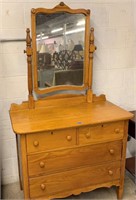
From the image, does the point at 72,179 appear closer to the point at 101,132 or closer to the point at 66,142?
the point at 66,142

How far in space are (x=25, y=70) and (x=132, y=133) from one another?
1.08 metres

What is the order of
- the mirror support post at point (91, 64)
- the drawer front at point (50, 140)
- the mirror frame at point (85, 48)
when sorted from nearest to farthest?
the drawer front at point (50, 140), the mirror frame at point (85, 48), the mirror support post at point (91, 64)

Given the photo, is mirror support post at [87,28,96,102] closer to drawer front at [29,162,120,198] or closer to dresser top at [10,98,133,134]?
dresser top at [10,98,133,134]

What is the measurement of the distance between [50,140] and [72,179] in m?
0.38

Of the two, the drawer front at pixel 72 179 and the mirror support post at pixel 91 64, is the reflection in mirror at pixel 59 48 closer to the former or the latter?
the mirror support post at pixel 91 64

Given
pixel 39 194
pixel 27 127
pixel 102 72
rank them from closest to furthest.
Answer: pixel 27 127
pixel 39 194
pixel 102 72

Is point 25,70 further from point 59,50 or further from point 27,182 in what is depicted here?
point 27,182

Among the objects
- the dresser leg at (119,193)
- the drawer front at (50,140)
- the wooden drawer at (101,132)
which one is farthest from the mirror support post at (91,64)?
the dresser leg at (119,193)

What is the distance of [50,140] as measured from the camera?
4.81 ft

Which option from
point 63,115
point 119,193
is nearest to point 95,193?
point 119,193

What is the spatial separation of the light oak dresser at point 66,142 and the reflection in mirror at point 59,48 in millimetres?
44

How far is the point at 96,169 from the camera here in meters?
1.65

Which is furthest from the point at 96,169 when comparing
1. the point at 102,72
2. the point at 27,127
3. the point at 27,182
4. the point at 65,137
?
the point at 102,72

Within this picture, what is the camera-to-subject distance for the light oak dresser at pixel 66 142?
1457mm
